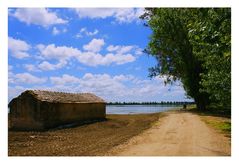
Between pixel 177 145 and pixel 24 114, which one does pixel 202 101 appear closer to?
pixel 24 114

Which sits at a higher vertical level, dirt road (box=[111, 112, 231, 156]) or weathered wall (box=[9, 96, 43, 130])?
weathered wall (box=[9, 96, 43, 130])

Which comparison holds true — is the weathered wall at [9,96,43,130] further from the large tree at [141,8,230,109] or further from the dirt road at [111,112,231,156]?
the large tree at [141,8,230,109]

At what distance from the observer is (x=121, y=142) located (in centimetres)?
2144

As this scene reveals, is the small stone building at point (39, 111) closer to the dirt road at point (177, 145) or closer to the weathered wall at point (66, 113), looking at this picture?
the weathered wall at point (66, 113)

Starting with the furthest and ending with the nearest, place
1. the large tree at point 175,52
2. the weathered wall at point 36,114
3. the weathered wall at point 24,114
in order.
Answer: the large tree at point 175,52
the weathered wall at point 24,114
the weathered wall at point 36,114

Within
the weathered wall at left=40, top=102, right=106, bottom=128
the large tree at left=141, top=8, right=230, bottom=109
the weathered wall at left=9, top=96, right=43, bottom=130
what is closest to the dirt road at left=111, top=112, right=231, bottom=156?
the weathered wall at left=40, top=102, right=106, bottom=128

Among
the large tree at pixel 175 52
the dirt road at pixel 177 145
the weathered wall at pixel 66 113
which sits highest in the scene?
the large tree at pixel 175 52

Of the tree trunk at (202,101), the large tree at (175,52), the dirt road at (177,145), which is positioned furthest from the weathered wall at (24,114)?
the tree trunk at (202,101)

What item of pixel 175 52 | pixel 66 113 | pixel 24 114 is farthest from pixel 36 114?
pixel 175 52

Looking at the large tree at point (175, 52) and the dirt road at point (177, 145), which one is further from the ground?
the large tree at point (175, 52)
